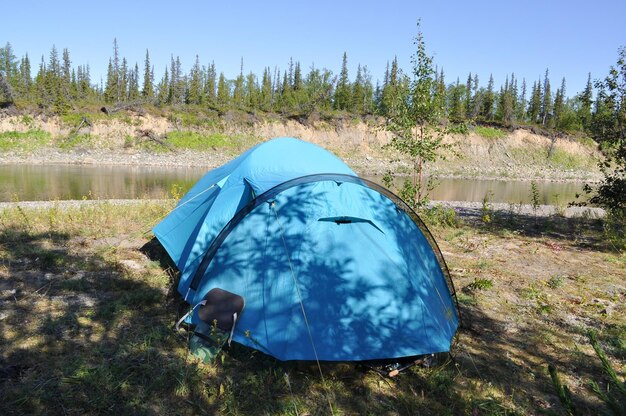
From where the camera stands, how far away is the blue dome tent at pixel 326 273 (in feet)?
12.5

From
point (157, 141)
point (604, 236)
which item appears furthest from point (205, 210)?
point (157, 141)

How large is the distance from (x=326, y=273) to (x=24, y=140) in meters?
41.5

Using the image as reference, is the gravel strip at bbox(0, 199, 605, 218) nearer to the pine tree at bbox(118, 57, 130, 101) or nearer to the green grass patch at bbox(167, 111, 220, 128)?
the green grass patch at bbox(167, 111, 220, 128)

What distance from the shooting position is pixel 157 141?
1590 inches

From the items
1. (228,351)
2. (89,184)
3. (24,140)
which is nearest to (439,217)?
(228,351)

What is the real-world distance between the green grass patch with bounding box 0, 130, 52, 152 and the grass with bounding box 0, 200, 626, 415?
33.7 metres

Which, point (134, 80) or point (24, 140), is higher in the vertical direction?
point (134, 80)

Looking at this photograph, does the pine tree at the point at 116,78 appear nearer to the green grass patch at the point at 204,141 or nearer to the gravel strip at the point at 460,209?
the green grass patch at the point at 204,141

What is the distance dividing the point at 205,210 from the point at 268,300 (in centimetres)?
224

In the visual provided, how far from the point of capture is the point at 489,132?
5303 centimetres

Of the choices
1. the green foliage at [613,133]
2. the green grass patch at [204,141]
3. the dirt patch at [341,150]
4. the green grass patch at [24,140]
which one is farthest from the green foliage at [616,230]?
the green grass patch at [24,140]

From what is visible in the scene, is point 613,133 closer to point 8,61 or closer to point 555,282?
point 555,282

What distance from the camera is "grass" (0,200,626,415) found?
3.43 meters

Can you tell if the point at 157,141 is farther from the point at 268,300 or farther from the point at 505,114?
the point at 505,114
